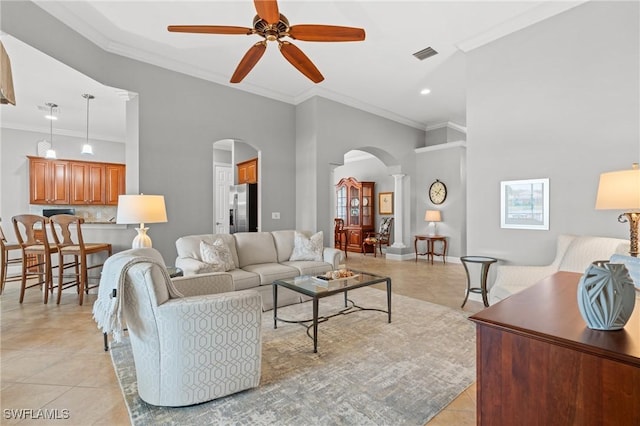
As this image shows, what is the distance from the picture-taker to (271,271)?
3.64 m

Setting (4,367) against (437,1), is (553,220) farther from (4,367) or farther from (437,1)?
(4,367)

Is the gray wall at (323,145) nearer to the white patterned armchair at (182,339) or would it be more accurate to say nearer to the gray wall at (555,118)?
the gray wall at (555,118)

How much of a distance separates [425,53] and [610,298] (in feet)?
13.4

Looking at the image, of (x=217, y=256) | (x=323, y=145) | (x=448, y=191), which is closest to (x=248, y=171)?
(x=323, y=145)

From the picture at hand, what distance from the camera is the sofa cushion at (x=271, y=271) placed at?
3.56 meters

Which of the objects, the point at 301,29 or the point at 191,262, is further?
the point at 191,262

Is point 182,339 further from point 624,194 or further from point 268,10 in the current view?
point 624,194

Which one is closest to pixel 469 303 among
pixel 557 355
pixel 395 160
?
pixel 557 355

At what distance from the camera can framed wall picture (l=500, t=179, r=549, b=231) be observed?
3.43 meters

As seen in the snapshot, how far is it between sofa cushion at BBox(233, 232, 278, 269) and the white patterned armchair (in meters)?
2.01

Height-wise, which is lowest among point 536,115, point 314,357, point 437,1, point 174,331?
point 314,357

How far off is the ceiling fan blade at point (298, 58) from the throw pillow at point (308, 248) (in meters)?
2.09

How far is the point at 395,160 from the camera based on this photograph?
7.09m

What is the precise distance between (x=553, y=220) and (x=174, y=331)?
152 inches
